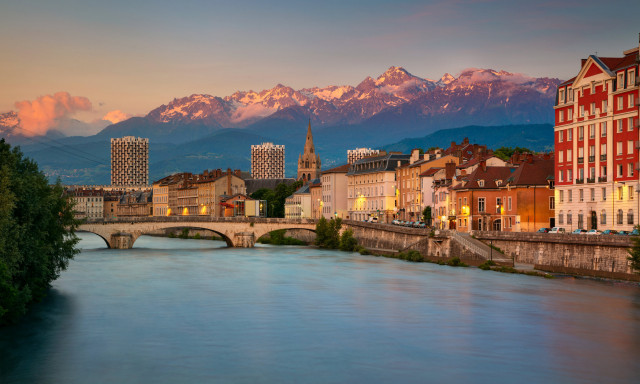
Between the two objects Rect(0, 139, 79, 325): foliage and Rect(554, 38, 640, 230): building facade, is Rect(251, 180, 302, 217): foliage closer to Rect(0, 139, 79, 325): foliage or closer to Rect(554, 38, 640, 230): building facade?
Rect(554, 38, 640, 230): building facade

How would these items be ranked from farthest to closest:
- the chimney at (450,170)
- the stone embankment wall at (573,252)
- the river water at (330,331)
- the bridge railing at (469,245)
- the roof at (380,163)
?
1. the roof at (380,163)
2. the chimney at (450,170)
3. the bridge railing at (469,245)
4. the stone embankment wall at (573,252)
5. the river water at (330,331)

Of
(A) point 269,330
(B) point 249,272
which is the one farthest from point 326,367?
(B) point 249,272

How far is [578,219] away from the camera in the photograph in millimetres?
63062

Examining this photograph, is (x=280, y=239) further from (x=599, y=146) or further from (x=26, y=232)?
(x=26, y=232)

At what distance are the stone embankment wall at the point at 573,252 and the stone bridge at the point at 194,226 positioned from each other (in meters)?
42.8

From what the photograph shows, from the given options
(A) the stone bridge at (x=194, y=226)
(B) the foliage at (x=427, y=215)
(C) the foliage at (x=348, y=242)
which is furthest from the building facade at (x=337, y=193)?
(B) the foliage at (x=427, y=215)

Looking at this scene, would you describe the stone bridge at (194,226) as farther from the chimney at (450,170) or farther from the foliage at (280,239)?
the chimney at (450,170)

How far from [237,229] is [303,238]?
12.5m

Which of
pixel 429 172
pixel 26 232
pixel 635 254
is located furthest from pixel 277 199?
pixel 26 232

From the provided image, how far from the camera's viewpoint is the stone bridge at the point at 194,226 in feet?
320

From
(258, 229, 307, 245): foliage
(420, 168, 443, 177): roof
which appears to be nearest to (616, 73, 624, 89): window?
(420, 168, 443, 177): roof

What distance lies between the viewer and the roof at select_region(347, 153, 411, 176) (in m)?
109

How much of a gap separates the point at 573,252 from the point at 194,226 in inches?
2170

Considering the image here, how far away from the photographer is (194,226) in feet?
317
